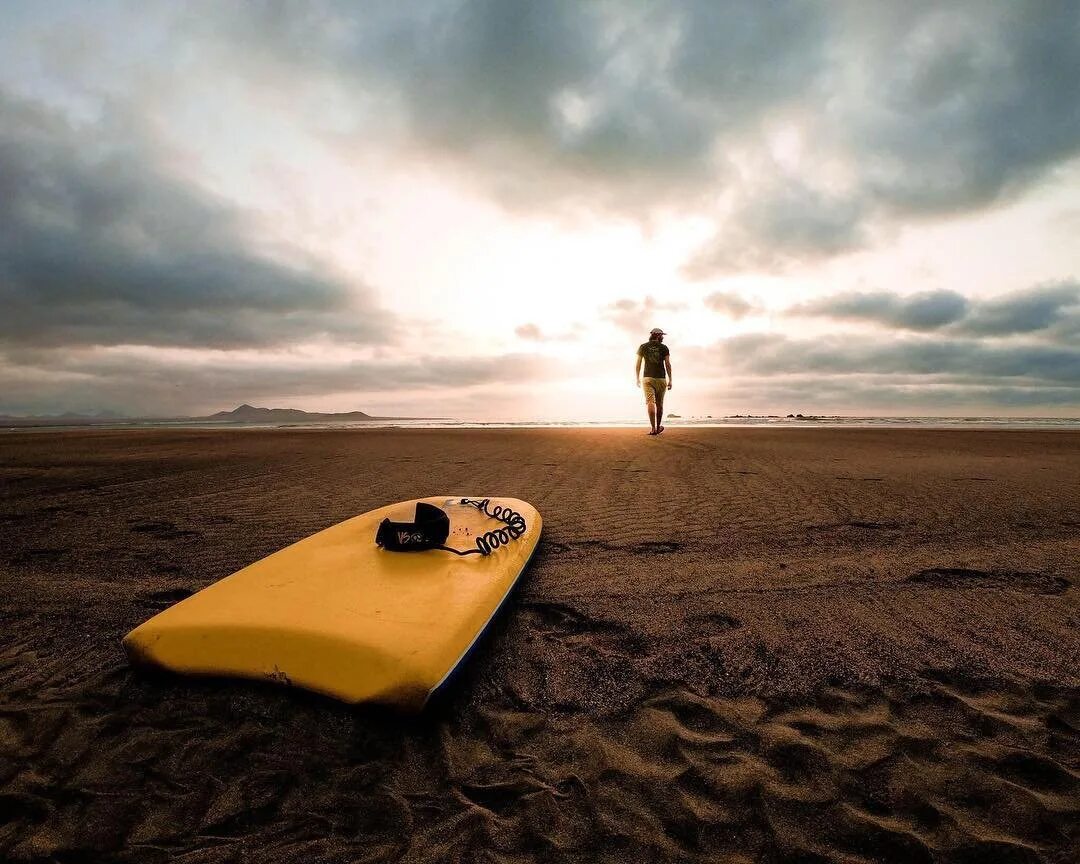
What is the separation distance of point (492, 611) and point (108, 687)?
1639mm

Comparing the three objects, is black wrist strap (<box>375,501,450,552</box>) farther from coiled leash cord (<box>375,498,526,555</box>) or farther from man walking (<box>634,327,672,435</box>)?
man walking (<box>634,327,672,435</box>)

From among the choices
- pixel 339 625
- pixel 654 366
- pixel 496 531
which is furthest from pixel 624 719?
pixel 654 366

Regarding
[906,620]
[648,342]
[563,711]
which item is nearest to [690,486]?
[906,620]

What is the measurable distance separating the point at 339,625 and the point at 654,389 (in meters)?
10.6

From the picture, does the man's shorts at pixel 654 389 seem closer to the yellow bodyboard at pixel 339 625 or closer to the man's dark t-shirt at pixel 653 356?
the man's dark t-shirt at pixel 653 356

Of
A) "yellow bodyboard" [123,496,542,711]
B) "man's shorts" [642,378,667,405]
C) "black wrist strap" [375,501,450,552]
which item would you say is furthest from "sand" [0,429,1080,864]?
"man's shorts" [642,378,667,405]

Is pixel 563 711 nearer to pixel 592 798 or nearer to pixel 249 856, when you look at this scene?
pixel 592 798

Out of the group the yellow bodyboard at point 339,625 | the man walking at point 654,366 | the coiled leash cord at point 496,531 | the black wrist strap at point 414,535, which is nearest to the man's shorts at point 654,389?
the man walking at point 654,366

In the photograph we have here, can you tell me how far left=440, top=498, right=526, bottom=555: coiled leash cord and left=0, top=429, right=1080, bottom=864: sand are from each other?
31 cm

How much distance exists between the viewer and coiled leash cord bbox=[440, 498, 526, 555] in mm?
3045

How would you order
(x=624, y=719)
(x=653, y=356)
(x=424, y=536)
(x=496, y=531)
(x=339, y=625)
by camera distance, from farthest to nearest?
1. (x=653, y=356)
2. (x=496, y=531)
3. (x=424, y=536)
4. (x=339, y=625)
5. (x=624, y=719)

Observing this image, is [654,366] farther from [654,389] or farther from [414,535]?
[414,535]

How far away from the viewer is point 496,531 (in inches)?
130

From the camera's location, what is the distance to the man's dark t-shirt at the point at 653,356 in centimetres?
1168
